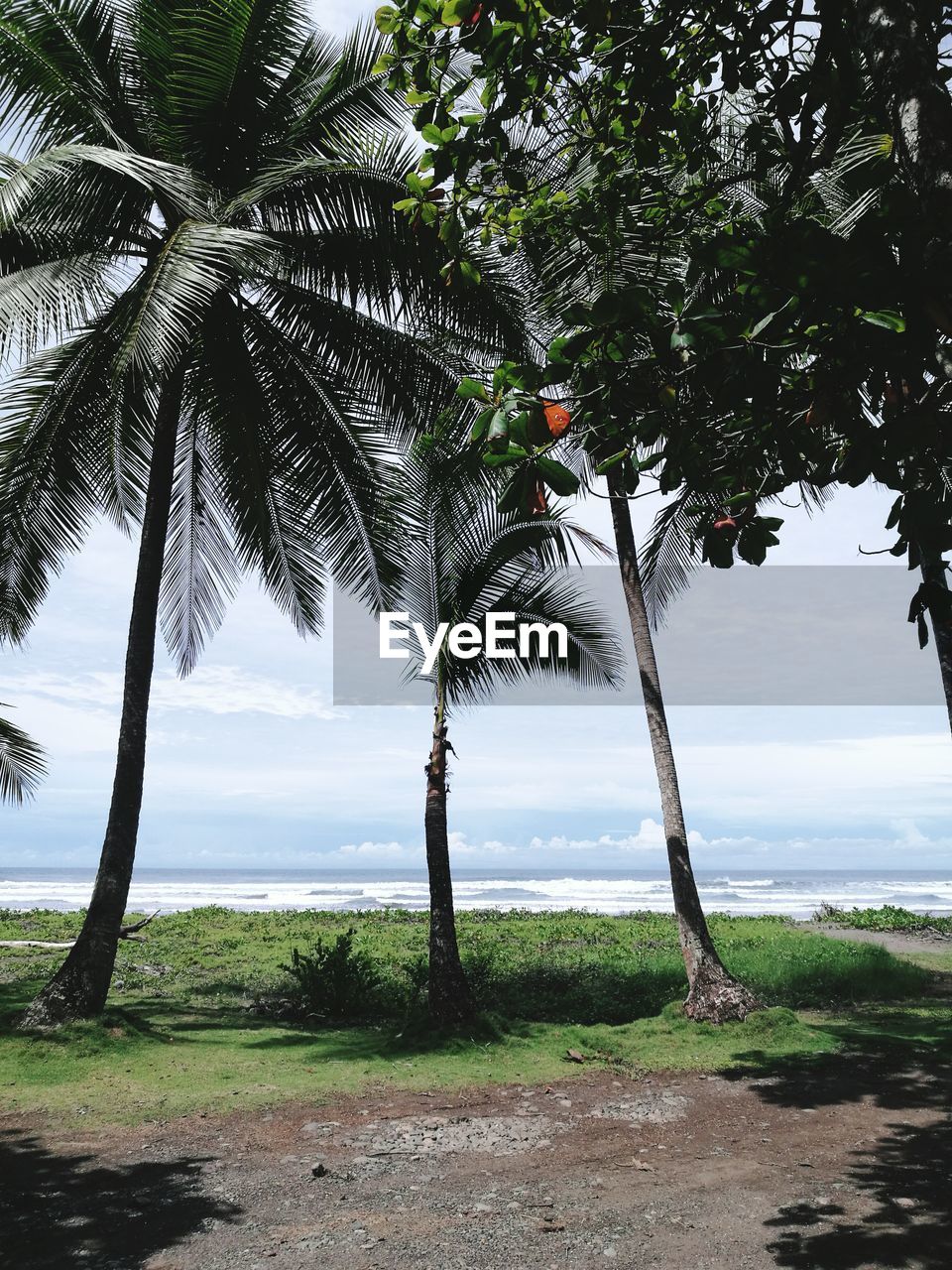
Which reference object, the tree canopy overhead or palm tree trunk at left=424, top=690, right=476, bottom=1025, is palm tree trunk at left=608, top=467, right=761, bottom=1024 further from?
Result: the tree canopy overhead

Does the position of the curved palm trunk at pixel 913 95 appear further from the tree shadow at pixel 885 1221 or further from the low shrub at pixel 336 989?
the low shrub at pixel 336 989

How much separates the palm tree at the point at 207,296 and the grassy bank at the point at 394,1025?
1.25 metres

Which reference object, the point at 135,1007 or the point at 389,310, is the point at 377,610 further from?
the point at 135,1007

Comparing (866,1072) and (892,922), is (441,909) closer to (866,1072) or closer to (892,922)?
(866,1072)

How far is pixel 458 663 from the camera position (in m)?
11.7

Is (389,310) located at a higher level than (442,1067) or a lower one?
higher

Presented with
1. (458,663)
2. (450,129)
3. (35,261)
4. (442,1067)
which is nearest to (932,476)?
(450,129)

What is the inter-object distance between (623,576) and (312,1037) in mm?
6628

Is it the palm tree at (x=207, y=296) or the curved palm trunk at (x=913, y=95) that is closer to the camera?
the curved palm trunk at (x=913, y=95)

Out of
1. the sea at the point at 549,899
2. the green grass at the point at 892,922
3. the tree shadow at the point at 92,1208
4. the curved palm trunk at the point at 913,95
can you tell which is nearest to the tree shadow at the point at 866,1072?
the tree shadow at the point at 92,1208

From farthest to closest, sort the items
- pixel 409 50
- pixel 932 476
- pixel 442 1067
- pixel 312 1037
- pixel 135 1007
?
pixel 135 1007 → pixel 312 1037 → pixel 442 1067 → pixel 409 50 → pixel 932 476

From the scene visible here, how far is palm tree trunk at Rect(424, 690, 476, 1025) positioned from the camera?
1018 centimetres

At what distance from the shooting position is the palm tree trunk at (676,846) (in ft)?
33.4

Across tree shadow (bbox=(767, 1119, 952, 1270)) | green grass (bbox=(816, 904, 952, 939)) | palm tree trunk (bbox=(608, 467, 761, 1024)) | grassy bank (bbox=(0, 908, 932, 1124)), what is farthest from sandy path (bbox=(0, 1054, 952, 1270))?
green grass (bbox=(816, 904, 952, 939))
